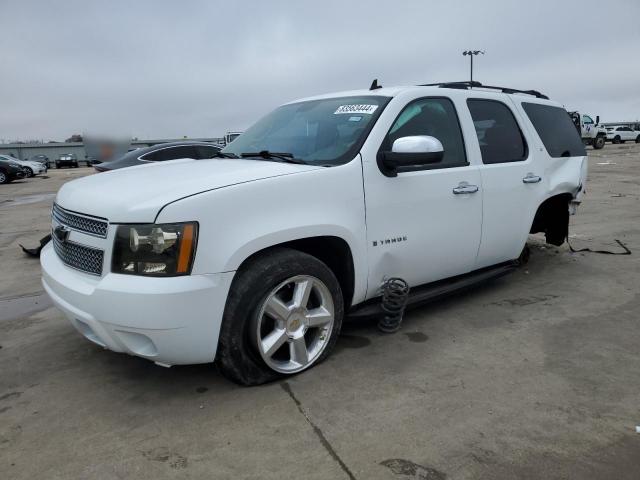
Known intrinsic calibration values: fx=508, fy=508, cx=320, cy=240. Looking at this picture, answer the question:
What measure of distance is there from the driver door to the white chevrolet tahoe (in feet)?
0.04

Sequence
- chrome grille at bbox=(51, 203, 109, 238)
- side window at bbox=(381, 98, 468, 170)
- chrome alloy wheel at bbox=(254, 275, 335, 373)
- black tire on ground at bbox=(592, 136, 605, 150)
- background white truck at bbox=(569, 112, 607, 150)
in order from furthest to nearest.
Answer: black tire on ground at bbox=(592, 136, 605, 150) → background white truck at bbox=(569, 112, 607, 150) → side window at bbox=(381, 98, 468, 170) → chrome alloy wheel at bbox=(254, 275, 335, 373) → chrome grille at bbox=(51, 203, 109, 238)

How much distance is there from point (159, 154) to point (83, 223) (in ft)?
25.5

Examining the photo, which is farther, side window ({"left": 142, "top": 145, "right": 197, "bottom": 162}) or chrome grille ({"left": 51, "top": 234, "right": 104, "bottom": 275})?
side window ({"left": 142, "top": 145, "right": 197, "bottom": 162})

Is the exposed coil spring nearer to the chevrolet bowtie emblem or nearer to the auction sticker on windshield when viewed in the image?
the auction sticker on windshield

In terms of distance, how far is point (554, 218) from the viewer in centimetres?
536

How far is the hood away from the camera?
255 cm

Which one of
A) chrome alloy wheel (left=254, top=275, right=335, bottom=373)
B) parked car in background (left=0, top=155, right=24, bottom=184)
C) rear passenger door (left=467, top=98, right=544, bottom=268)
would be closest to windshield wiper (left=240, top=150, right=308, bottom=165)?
chrome alloy wheel (left=254, top=275, right=335, bottom=373)

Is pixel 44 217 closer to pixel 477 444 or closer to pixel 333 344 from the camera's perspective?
pixel 333 344

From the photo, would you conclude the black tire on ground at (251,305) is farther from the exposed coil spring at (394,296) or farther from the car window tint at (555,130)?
the car window tint at (555,130)

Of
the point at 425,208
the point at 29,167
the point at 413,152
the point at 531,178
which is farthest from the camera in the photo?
the point at 29,167

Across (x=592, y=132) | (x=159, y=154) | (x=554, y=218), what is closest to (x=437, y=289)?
(x=554, y=218)

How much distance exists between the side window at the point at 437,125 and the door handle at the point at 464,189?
16 centimetres

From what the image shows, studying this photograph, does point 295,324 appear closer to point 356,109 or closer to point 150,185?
point 150,185

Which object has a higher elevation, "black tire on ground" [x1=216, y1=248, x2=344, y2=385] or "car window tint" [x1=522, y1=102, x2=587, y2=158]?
"car window tint" [x1=522, y1=102, x2=587, y2=158]
